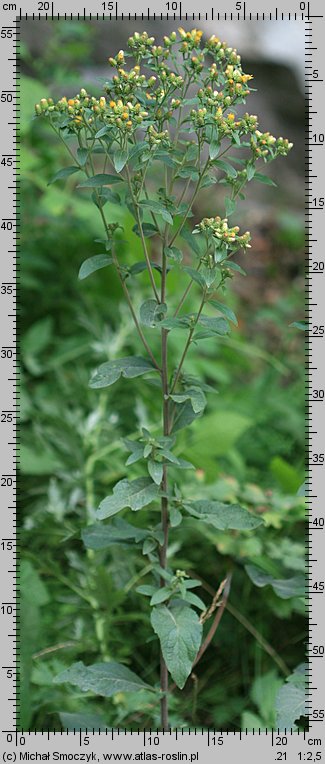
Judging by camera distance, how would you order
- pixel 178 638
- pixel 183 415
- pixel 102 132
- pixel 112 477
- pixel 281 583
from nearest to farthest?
1. pixel 102 132
2. pixel 178 638
3. pixel 183 415
4. pixel 281 583
5. pixel 112 477

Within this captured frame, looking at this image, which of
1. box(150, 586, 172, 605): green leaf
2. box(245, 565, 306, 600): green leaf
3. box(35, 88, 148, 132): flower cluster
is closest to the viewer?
box(35, 88, 148, 132): flower cluster

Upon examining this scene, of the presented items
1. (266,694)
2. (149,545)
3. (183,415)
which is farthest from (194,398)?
(266,694)

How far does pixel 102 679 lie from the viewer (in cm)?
212

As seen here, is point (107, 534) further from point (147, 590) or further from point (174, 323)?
point (174, 323)

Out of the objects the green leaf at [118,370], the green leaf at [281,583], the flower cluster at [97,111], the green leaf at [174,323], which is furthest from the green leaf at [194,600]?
the flower cluster at [97,111]

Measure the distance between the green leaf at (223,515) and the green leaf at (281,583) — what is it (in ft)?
0.90

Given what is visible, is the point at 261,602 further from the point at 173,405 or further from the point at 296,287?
the point at 296,287

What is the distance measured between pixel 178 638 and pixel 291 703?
1.29 feet

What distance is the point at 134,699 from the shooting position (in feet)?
8.39

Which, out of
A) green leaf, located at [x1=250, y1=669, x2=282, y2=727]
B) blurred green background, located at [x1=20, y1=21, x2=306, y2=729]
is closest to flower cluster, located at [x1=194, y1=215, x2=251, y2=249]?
blurred green background, located at [x1=20, y1=21, x2=306, y2=729]

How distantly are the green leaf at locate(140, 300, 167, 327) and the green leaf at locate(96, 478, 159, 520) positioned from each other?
38 cm

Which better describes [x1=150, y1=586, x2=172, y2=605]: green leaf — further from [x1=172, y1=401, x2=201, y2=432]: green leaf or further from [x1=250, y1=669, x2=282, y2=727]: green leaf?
[x1=250, y1=669, x2=282, y2=727]: green leaf

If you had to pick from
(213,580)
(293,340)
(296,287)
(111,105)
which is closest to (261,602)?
(213,580)

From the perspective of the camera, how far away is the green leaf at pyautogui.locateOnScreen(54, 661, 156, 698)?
81.4 inches
